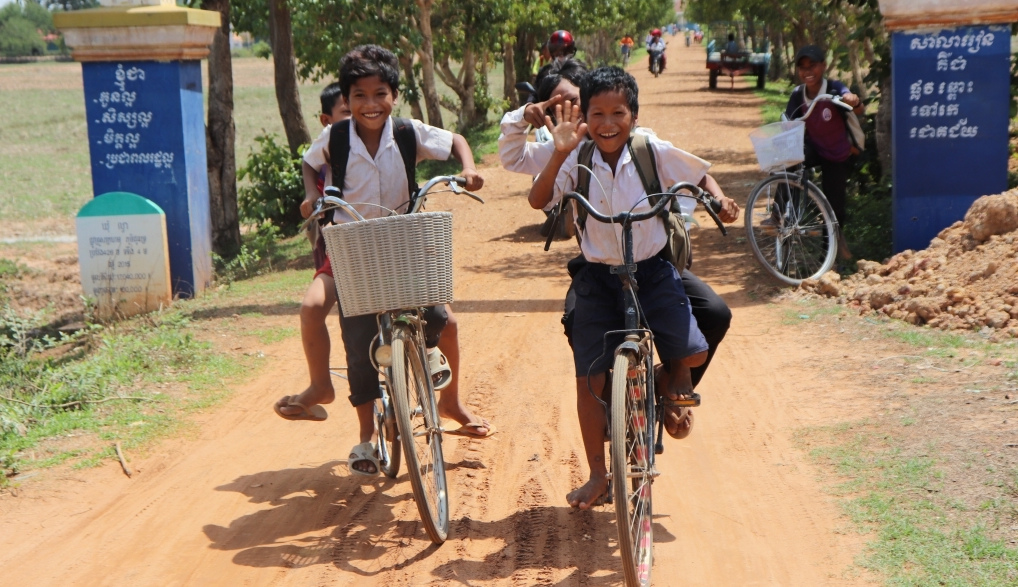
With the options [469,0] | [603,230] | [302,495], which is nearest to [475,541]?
[302,495]

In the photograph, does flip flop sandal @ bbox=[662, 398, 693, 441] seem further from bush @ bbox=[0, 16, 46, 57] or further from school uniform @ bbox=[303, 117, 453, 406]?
bush @ bbox=[0, 16, 46, 57]

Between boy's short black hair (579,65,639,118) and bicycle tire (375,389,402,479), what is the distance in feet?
4.97

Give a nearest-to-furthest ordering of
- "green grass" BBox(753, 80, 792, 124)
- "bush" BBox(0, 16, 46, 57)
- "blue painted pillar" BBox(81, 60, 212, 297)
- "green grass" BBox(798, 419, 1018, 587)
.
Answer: "green grass" BBox(798, 419, 1018, 587)
"blue painted pillar" BBox(81, 60, 212, 297)
"green grass" BBox(753, 80, 792, 124)
"bush" BBox(0, 16, 46, 57)

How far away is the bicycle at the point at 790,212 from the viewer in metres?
8.17

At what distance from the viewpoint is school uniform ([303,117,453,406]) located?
15.8 ft

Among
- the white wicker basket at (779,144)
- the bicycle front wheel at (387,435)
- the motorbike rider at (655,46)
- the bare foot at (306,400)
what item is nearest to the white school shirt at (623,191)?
the bicycle front wheel at (387,435)

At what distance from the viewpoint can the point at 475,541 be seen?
4410 millimetres

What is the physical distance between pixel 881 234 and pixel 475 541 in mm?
6003

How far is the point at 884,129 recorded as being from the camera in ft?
33.3

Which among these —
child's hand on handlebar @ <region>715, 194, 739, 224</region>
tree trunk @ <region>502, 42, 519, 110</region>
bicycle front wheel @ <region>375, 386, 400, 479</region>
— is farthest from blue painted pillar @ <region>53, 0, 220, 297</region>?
tree trunk @ <region>502, 42, 519, 110</region>

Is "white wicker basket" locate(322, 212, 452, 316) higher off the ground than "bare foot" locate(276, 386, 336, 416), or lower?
higher

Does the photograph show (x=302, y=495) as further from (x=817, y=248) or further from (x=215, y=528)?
(x=817, y=248)

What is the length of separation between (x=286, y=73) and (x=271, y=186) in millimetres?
1583

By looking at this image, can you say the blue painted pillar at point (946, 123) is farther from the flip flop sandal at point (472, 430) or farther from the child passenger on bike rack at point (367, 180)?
the child passenger on bike rack at point (367, 180)
